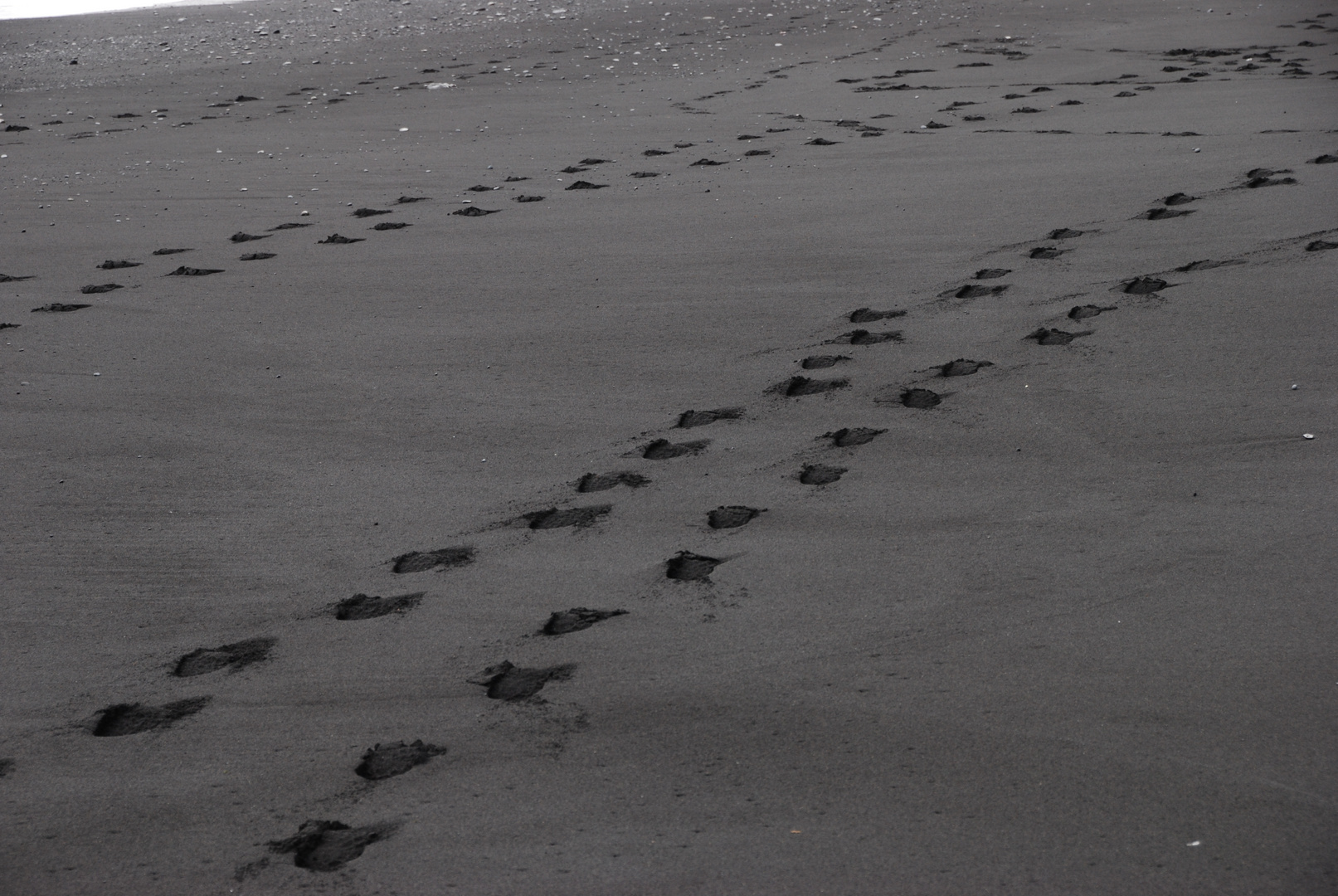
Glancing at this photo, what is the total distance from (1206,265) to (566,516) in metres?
2.63

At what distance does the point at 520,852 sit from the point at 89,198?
5.65 m

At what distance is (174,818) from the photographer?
2225 millimetres

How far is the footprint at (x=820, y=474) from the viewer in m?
3.29

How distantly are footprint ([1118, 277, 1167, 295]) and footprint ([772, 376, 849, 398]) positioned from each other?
46.4 inches

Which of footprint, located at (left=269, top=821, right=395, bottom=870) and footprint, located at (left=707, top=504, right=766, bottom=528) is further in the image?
footprint, located at (left=707, top=504, right=766, bottom=528)

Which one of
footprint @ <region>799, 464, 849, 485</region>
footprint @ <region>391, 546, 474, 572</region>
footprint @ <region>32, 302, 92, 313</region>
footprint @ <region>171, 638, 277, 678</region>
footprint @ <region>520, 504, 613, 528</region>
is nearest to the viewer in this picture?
footprint @ <region>171, 638, 277, 678</region>

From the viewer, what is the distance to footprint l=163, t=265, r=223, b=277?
5.29 meters

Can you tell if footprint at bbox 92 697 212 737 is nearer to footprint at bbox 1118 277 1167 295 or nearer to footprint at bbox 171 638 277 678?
footprint at bbox 171 638 277 678

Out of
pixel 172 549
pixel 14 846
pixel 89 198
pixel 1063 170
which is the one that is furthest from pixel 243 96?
pixel 14 846

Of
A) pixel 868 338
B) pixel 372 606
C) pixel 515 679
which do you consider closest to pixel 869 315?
pixel 868 338

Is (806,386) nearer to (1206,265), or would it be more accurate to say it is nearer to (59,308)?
(1206,265)

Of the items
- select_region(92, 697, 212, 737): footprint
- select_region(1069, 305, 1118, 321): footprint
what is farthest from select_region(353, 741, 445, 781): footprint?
select_region(1069, 305, 1118, 321): footprint

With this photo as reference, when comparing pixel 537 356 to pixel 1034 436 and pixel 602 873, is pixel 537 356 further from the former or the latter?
pixel 602 873

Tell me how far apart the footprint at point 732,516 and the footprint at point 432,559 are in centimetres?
57
